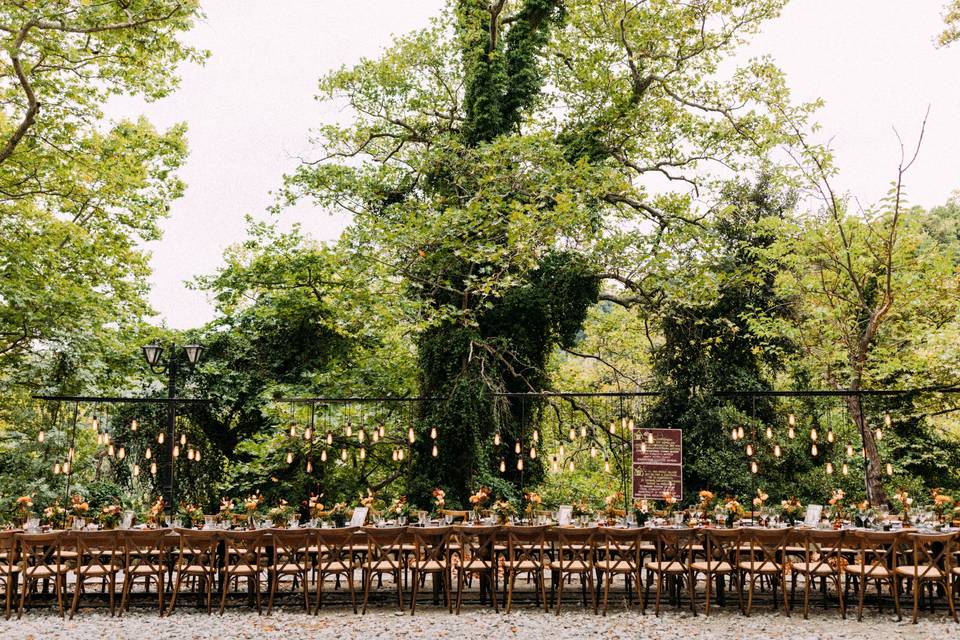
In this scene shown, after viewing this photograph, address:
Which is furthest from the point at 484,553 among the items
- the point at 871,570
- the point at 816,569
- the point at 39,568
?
the point at 39,568

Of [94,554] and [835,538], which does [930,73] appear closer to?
[835,538]

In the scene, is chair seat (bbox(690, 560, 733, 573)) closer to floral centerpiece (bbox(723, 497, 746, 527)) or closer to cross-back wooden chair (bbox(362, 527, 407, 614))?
floral centerpiece (bbox(723, 497, 746, 527))

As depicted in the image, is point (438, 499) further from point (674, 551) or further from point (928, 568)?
point (928, 568)

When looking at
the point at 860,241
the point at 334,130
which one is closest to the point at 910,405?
the point at 860,241

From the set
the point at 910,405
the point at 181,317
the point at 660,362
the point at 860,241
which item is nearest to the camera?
the point at 860,241

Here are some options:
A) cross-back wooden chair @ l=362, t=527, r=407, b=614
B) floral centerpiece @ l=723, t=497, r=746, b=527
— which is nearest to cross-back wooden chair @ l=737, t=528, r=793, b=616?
floral centerpiece @ l=723, t=497, r=746, b=527

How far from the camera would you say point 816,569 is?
7.32 metres

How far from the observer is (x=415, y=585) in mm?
7445

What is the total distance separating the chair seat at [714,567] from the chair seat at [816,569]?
0.72 m

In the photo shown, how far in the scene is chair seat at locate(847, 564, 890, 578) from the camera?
279 inches

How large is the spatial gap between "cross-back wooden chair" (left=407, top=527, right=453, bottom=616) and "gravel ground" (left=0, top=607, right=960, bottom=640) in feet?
0.87

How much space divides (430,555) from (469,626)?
1.01 meters

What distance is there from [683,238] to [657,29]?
164 inches

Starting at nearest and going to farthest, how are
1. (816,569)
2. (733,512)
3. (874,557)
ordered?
(874,557) → (816,569) → (733,512)
